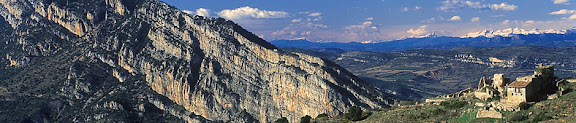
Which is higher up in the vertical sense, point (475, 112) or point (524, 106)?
point (524, 106)

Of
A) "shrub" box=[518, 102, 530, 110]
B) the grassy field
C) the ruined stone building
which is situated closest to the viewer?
the grassy field

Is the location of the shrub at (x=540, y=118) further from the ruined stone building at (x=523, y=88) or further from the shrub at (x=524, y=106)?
the ruined stone building at (x=523, y=88)

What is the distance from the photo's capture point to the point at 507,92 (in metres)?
76.8

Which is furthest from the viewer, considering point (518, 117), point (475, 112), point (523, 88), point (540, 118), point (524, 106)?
point (475, 112)

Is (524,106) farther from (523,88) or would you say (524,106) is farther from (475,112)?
(475,112)

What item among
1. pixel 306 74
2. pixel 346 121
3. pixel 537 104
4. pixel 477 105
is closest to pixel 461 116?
pixel 477 105

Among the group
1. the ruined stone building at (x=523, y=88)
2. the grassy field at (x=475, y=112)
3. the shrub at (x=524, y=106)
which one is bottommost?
the grassy field at (x=475, y=112)

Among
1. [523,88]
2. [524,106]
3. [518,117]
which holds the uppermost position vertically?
[523,88]

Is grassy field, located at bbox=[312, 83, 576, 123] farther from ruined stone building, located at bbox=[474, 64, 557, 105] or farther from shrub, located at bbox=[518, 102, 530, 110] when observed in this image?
ruined stone building, located at bbox=[474, 64, 557, 105]

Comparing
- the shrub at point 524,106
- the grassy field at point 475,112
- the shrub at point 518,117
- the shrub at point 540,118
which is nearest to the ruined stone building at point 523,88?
the shrub at point 524,106

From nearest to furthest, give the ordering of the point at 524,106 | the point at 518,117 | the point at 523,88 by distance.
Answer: the point at 518,117
the point at 524,106
the point at 523,88

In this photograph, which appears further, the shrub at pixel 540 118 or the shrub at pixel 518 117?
the shrub at pixel 518 117

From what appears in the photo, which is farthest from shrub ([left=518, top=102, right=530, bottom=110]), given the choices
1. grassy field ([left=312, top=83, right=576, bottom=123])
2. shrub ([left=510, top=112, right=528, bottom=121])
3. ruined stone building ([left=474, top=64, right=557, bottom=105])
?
shrub ([left=510, top=112, right=528, bottom=121])

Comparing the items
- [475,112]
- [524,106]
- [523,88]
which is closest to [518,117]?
[524,106]
